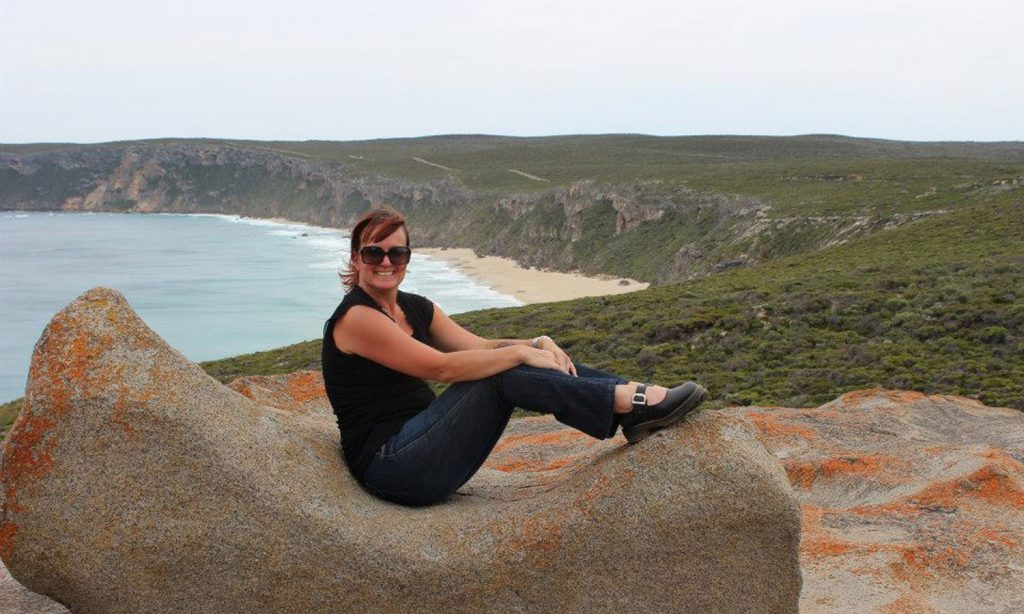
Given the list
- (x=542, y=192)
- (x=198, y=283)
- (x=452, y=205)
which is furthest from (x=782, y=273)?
(x=452, y=205)

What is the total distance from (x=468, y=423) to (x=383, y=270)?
3.46 feet

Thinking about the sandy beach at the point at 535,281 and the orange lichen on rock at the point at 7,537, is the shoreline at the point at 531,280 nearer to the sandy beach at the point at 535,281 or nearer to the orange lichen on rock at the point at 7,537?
the sandy beach at the point at 535,281

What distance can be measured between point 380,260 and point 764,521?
8.90ft

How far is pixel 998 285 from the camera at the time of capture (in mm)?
24391

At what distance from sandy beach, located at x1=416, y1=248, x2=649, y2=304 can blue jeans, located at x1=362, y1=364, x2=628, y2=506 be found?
49.5 m

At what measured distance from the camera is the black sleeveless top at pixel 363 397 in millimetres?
5426

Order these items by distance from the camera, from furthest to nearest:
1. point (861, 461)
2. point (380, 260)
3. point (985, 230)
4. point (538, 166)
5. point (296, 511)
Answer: point (538, 166) → point (985, 230) → point (861, 461) → point (380, 260) → point (296, 511)

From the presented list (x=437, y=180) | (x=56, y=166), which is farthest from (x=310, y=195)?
(x=56, y=166)

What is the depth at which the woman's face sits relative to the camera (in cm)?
550

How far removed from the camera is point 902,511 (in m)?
7.41

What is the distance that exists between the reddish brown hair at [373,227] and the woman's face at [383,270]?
0.10ft

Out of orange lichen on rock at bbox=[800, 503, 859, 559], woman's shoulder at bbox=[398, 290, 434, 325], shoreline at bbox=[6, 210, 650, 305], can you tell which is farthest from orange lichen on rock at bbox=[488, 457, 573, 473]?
shoreline at bbox=[6, 210, 650, 305]

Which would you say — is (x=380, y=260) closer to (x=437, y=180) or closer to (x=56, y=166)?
(x=437, y=180)

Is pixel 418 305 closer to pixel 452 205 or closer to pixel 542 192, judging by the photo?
pixel 542 192
